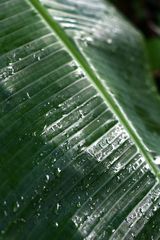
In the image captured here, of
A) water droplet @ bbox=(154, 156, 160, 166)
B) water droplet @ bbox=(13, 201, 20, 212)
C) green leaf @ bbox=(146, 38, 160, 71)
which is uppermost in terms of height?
water droplet @ bbox=(13, 201, 20, 212)

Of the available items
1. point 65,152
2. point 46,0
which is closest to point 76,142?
point 65,152

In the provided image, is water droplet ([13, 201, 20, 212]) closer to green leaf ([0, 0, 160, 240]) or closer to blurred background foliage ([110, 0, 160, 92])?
green leaf ([0, 0, 160, 240])

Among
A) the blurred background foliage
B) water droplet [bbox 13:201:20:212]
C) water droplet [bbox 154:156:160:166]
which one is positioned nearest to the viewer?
water droplet [bbox 13:201:20:212]

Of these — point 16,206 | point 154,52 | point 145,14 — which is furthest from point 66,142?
point 145,14

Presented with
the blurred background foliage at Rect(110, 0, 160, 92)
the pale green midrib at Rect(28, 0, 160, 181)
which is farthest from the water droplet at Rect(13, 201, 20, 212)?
the blurred background foliage at Rect(110, 0, 160, 92)

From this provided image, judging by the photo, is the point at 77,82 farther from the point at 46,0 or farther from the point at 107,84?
the point at 46,0

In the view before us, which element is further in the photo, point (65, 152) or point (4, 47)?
point (4, 47)

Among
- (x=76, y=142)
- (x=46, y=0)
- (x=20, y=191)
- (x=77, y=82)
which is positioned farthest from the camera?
(x=46, y=0)

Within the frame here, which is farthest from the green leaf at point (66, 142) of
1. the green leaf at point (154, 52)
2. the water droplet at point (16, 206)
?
the green leaf at point (154, 52)

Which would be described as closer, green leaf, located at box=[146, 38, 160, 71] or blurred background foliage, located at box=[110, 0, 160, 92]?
green leaf, located at box=[146, 38, 160, 71]
